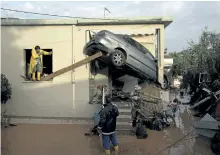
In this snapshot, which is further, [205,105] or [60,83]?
[205,105]

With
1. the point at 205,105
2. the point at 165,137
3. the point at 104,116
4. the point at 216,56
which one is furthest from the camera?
the point at 216,56

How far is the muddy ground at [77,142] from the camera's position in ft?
29.1

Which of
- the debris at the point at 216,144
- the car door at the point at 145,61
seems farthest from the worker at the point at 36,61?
the debris at the point at 216,144

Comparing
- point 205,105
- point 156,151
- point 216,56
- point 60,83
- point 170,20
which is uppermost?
point 170,20

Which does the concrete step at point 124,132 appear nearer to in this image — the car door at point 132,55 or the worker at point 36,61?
the car door at point 132,55

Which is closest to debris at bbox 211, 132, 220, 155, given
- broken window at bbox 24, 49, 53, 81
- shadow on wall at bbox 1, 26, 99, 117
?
shadow on wall at bbox 1, 26, 99, 117

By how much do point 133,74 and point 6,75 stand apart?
546 centimetres

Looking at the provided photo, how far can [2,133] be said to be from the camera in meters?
11.0

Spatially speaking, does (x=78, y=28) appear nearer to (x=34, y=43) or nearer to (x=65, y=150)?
(x=34, y=43)

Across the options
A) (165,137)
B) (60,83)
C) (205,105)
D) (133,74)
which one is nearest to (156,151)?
(165,137)

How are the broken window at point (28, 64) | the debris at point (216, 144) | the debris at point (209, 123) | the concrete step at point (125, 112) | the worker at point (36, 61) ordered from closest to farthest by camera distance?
the debris at point (216, 144)
the debris at point (209, 123)
the concrete step at point (125, 112)
the worker at point (36, 61)
the broken window at point (28, 64)

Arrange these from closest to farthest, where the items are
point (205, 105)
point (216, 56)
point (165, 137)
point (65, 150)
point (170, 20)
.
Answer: point (65, 150)
point (165, 137)
point (170, 20)
point (205, 105)
point (216, 56)

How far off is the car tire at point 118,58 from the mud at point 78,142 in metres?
2.73

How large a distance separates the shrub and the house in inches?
21.0
